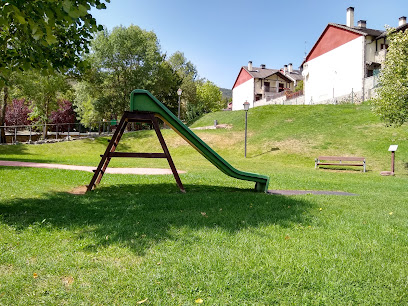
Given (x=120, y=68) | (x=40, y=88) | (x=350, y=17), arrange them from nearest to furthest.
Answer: (x=40, y=88)
(x=120, y=68)
(x=350, y=17)

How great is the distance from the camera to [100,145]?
28312 mm

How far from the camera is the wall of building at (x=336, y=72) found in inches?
1379

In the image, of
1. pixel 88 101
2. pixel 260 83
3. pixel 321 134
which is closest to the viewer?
pixel 321 134

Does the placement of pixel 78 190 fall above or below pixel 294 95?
below

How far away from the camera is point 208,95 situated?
6481cm

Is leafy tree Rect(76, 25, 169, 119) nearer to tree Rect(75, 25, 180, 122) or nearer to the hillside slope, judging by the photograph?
tree Rect(75, 25, 180, 122)

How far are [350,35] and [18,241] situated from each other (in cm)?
4127

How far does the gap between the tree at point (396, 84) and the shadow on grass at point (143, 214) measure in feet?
39.8

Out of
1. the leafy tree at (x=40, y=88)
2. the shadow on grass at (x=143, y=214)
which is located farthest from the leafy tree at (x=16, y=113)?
the shadow on grass at (x=143, y=214)

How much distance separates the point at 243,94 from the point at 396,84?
4805 cm

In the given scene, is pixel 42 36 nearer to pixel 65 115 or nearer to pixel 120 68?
pixel 120 68

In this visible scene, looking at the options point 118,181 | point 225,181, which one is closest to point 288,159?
point 225,181

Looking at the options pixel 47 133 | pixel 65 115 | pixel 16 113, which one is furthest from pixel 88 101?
pixel 16 113

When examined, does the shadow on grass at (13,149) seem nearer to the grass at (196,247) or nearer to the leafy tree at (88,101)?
the leafy tree at (88,101)
